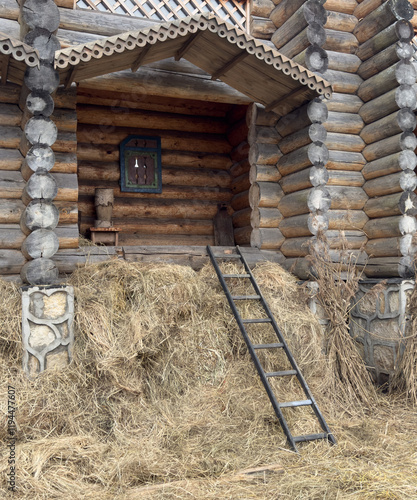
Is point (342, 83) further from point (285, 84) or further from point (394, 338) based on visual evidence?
point (394, 338)

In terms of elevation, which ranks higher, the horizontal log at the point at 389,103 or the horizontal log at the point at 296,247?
the horizontal log at the point at 389,103

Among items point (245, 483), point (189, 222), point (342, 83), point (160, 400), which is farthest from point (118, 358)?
point (342, 83)

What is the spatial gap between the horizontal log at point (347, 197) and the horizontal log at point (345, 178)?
6 centimetres

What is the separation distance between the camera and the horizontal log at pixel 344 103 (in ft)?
24.6

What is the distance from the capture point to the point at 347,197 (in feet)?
24.2

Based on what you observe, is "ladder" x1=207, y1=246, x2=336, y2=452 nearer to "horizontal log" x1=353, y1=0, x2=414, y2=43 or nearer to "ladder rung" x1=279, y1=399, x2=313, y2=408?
"ladder rung" x1=279, y1=399, x2=313, y2=408

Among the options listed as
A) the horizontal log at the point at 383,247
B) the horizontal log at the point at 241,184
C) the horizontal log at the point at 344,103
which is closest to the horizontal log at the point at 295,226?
the horizontal log at the point at 383,247

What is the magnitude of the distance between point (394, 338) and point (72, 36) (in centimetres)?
551

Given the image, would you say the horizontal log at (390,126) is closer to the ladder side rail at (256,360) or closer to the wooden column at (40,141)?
the ladder side rail at (256,360)

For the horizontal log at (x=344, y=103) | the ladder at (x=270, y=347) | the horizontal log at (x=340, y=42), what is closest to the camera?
the ladder at (x=270, y=347)

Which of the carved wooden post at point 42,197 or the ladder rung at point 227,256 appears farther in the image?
the ladder rung at point 227,256

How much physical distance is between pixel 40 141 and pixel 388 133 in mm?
4757

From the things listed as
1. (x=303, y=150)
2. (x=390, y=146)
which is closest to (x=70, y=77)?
(x=303, y=150)

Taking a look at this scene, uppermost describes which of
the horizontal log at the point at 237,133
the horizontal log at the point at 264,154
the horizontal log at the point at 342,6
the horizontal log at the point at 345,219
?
the horizontal log at the point at 342,6
